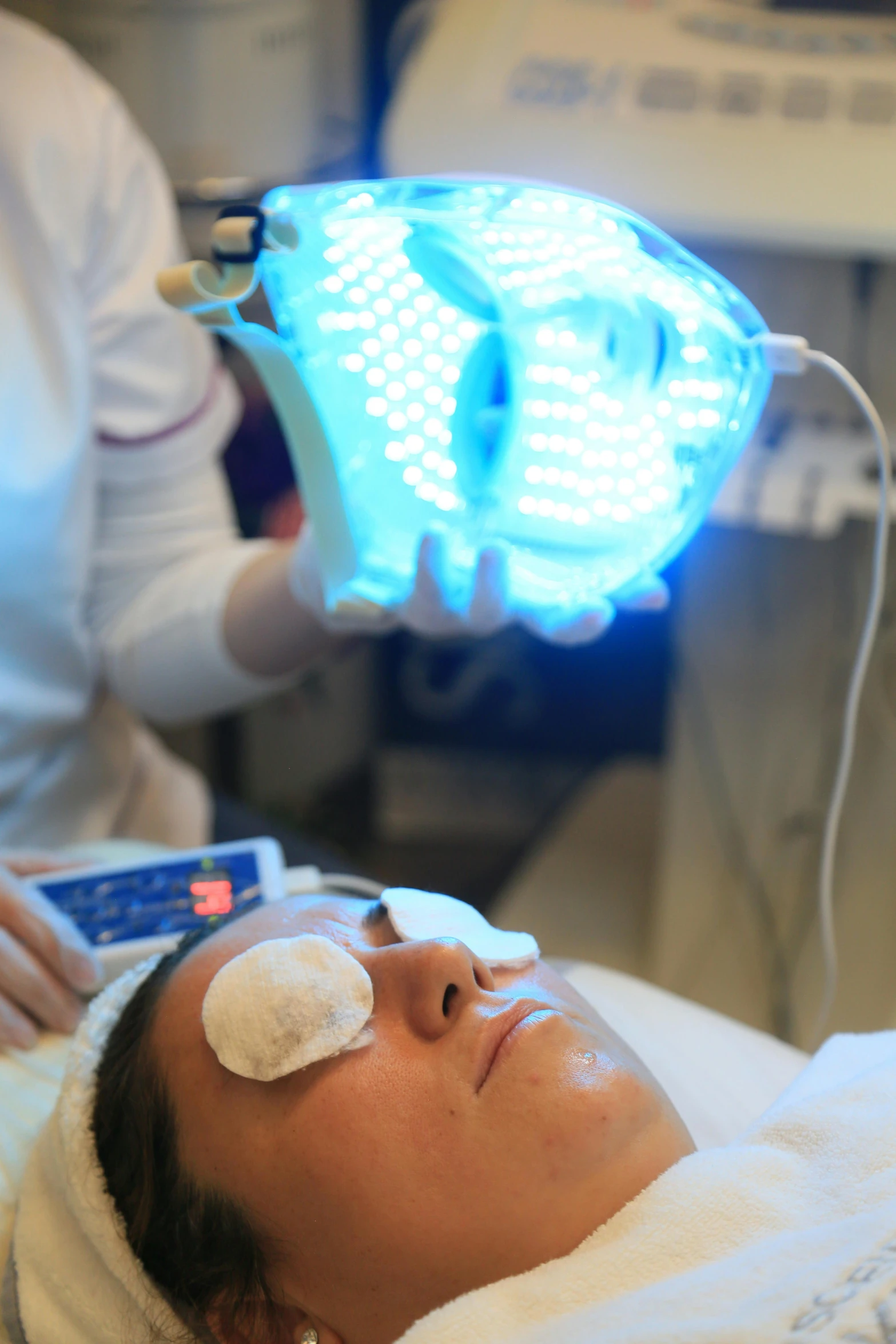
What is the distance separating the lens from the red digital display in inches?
37.0

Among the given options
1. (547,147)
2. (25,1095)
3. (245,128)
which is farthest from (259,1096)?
(245,128)

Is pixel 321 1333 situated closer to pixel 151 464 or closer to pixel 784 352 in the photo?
pixel 784 352

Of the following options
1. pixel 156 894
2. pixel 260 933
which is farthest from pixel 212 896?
pixel 260 933

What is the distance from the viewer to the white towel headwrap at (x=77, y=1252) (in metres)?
0.69

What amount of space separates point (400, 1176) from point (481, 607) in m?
0.41

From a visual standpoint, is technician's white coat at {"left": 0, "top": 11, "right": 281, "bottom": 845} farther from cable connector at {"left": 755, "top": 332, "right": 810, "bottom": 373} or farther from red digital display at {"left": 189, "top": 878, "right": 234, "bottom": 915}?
cable connector at {"left": 755, "top": 332, "right": 810, "bottom": 373}

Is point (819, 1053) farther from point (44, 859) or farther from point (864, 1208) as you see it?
point (44, 859)

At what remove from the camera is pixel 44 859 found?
99cm

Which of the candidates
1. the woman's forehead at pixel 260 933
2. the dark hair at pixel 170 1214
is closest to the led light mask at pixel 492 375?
the woman's forehead at pixel 260 933

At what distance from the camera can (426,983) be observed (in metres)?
0.69

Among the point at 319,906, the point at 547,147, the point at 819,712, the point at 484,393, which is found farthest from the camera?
the point at 819,712

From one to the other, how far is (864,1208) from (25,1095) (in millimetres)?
542

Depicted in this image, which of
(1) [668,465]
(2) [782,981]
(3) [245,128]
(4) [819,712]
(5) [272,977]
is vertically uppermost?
(3) [245,128]

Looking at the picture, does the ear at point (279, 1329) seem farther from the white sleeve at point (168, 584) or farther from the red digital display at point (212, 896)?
the white sleeve at point (168, 584)
